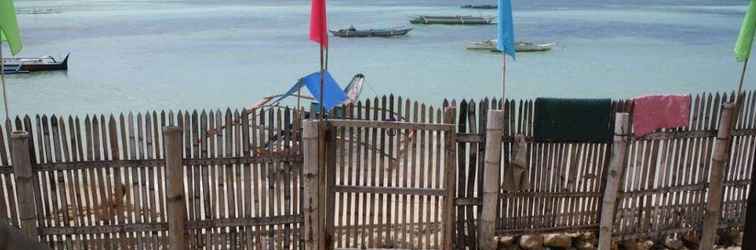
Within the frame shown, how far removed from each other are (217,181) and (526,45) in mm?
30339

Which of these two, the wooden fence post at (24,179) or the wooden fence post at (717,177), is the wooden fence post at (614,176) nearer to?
the wooden fence post at (717,177)

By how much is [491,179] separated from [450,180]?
33 cm

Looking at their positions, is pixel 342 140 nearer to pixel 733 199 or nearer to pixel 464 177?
pixel 464 177

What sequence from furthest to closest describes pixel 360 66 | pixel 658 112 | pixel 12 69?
pixel 360 66
pixel 12 69
pixel 658 112

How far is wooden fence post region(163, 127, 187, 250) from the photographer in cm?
498

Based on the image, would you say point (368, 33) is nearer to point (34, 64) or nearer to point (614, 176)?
point (34, 64)

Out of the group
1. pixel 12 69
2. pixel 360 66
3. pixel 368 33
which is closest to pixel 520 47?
pixel 360 66

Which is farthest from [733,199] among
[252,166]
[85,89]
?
[85,89]

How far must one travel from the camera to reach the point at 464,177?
558 centimetres

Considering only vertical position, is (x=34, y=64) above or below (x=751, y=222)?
below

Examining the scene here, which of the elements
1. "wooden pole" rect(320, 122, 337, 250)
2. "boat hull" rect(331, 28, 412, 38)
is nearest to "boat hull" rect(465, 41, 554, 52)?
"boat hull" rect(331, 28, 412, 38)

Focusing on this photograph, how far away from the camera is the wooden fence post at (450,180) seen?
5.25 m

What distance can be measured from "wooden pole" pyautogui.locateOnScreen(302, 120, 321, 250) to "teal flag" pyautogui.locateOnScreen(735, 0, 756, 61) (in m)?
3.89

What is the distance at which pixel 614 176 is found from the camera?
18.0ft
